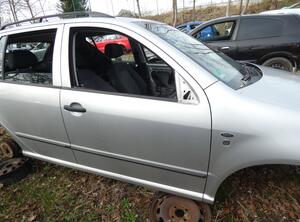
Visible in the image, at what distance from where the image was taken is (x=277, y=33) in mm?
6258

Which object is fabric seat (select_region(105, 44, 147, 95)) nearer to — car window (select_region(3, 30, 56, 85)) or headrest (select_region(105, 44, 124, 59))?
headrest (select_region(105, 44, 124, 59))

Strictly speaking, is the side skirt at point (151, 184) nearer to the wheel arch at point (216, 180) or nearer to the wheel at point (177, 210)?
the wheel arch at point (216, 180)

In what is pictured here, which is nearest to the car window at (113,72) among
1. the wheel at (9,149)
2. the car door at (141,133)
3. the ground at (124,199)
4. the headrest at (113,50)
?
the headrest at (113,50)

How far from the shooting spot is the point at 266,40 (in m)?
6.30

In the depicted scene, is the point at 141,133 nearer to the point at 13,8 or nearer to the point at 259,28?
the point at 259,28

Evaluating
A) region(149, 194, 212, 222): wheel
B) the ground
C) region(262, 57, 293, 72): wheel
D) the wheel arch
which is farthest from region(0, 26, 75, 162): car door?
region(262, 57, 293, 72): wheel

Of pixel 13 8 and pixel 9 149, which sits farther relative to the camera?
pixel 13 8

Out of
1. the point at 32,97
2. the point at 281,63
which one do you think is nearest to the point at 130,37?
the point at 32,97

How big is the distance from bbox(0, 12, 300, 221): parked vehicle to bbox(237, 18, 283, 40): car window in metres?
4.00

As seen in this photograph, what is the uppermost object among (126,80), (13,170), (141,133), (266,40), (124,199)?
(126,80)

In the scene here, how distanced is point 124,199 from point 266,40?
5176 mm

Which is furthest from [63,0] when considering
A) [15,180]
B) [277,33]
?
[15,180]

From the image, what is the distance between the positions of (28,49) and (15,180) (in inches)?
62.3

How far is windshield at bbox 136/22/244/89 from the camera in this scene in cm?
216
